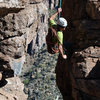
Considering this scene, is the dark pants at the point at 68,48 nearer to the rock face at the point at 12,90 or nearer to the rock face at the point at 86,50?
the rock face at the point at 86,50

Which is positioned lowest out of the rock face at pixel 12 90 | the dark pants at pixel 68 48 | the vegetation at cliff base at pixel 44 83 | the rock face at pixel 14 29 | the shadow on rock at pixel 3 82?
the vegetation at cliff base at pixel 44 83

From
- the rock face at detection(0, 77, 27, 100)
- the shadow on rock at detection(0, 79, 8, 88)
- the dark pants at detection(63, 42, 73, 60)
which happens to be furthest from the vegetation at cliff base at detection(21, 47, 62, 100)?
the dark pants at detection(63, 42, 73, 60)

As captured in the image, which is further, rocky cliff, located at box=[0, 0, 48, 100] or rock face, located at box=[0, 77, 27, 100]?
rock face, located at box=[0, 77, 27, 100]

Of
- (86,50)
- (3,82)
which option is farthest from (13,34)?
(86,50)

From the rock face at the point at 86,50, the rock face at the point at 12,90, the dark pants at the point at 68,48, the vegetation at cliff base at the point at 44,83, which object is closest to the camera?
the rock face at the point at 86,50

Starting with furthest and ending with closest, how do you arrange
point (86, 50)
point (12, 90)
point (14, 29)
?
point (12, 90) < point (86, 50) < point (14, 29)

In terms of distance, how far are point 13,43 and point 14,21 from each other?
3.82 feet

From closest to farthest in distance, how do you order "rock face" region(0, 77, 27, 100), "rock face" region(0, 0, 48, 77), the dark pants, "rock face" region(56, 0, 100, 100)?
"rock face" region(0, 0, 48, 77)
"rock face" region(56, 0, 100, 100)
"rock face" region(0, 77, 27, 100)
the dark pants

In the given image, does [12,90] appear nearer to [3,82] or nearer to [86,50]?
[3,82]

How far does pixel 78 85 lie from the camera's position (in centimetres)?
1168

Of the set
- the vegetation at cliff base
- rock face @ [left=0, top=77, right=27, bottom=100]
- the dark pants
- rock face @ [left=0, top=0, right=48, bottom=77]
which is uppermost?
rock face @ [left=0, top=0, right=48, bottom=77]

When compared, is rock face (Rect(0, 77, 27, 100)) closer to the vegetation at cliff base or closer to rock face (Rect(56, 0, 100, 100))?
rock face (Rect(56, 0, 100, 100))

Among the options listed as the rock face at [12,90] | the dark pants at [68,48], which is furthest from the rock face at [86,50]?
the rock face at [12,90]

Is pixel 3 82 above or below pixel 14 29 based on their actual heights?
below
